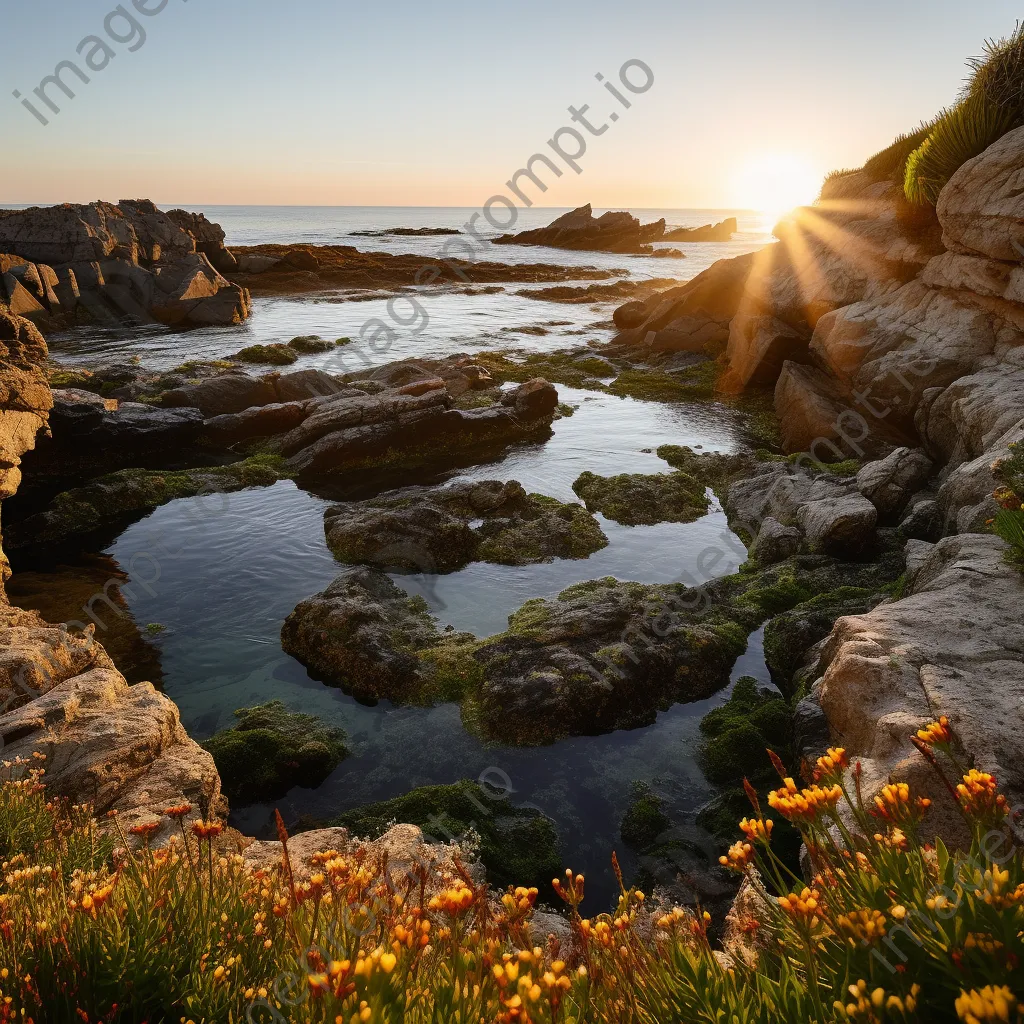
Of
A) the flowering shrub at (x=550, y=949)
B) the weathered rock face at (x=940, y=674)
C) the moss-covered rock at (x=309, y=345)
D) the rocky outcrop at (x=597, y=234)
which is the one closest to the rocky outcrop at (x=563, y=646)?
the weathered rock face at (x=940, y=674)

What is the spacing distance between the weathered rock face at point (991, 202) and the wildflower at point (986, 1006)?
1915 centimetres

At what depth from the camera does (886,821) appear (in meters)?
2.83

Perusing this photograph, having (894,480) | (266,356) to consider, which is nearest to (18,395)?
(894,480)

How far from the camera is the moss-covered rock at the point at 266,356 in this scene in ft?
125

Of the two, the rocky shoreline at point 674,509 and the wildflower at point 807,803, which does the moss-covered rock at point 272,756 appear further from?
the wildflower at point 807,803

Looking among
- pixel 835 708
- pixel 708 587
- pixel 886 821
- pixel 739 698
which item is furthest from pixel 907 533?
pixel 886 821

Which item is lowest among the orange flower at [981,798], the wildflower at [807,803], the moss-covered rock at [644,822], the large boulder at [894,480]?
the moss-covered rock at [644,822]

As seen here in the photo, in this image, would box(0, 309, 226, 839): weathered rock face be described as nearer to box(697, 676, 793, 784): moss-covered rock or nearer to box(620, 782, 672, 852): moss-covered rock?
box(620, 782, 672, 852): moss-covered rock

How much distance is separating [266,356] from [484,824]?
35.3 m

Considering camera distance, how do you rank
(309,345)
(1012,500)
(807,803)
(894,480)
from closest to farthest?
(807,803), (1012,500), (894,480), (309,345)

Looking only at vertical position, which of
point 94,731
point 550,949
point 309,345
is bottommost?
point 94,731

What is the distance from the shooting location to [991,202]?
16.6 metres

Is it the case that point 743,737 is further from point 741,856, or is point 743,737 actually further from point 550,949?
point 550,949

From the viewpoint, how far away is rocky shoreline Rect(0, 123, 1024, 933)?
7.57m
